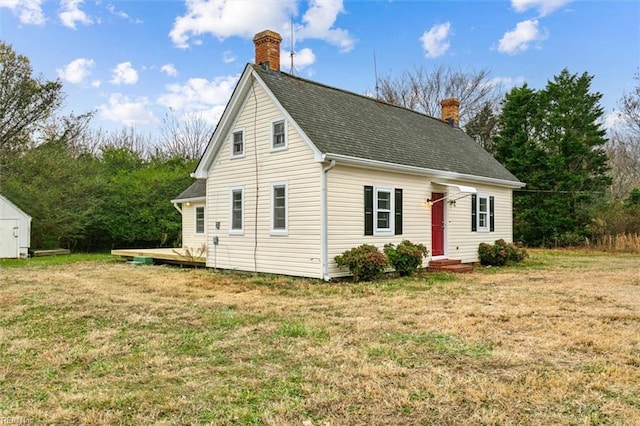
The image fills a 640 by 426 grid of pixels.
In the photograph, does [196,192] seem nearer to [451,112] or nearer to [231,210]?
[231,210]

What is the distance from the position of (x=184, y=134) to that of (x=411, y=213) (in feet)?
77.4

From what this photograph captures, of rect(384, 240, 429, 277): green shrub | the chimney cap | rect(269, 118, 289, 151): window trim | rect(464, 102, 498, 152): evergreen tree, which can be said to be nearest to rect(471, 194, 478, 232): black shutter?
rect(384, 240, 429, 277): green shrub

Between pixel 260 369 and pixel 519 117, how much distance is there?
25.3 meters

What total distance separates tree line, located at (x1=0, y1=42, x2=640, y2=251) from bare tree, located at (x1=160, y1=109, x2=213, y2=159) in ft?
15.1

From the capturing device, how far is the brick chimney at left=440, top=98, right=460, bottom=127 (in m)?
19.0

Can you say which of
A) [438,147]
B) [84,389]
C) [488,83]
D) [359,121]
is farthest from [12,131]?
[488,83]

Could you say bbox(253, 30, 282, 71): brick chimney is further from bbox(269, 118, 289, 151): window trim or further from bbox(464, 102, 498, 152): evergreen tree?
bbox(464, 102, 498, 152): evergreen tree

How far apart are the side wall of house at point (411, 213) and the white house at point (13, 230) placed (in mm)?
13170

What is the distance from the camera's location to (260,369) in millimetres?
4266

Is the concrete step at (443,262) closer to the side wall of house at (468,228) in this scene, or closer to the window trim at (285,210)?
the side wall of house at (468,228)

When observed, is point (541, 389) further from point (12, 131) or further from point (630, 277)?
point (12, 131)

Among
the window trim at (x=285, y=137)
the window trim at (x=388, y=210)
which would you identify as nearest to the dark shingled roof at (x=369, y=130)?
the window trim at (x=285, y=137)

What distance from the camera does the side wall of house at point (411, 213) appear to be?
34.9 ft

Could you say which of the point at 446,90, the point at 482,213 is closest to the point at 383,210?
the point at 482,213
